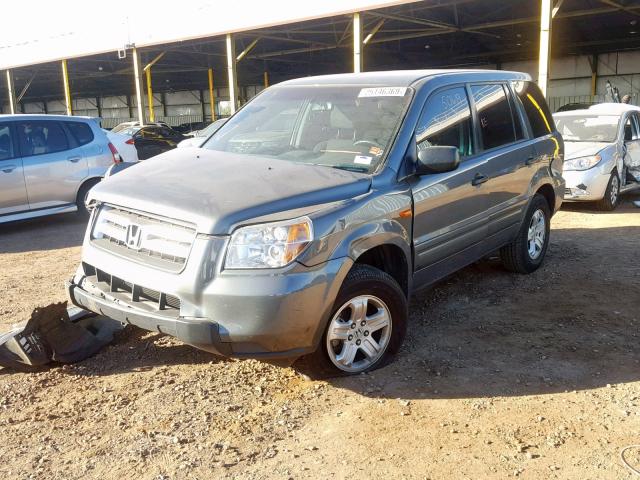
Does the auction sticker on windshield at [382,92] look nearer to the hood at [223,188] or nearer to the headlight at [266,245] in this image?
the hood at [223,188]

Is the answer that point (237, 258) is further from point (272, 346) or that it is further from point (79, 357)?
point (79, 357)

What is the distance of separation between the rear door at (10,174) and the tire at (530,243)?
6286mm

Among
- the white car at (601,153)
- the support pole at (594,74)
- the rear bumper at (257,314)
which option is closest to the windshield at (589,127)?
the white car at (601,153)

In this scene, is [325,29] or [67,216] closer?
[67,216]

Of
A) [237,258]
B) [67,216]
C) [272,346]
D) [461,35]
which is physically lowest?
[67,216]

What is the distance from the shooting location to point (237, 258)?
3.09 meters

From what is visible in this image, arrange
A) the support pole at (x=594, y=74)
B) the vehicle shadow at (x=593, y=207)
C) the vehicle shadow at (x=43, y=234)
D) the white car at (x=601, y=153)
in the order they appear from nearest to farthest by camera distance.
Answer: the vehicle shadow at (x=43, y=234)
the white car at (x=601, y=153)
the vehicle shadow at (x=593, y=207)
the support pole at (x=594, y=74)

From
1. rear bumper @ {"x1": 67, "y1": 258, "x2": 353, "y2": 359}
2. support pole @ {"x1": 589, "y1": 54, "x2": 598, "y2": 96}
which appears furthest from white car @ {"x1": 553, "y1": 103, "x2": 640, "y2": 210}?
support pole @ {"x1": 589, "y1": 54, "x2": 598, "y2": 96}

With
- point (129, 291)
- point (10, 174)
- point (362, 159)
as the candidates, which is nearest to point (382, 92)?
Answer: point (362, 159)

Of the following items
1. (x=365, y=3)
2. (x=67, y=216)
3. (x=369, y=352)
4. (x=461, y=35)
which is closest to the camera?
(x=369, y=352)

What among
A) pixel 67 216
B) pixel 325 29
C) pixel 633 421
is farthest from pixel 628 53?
pixel 633 421

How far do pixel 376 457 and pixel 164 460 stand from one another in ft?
3.30

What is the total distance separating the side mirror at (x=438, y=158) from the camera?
12.4 ft

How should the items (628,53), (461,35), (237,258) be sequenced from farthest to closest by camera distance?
(628,53), (461,35), (237,258)
